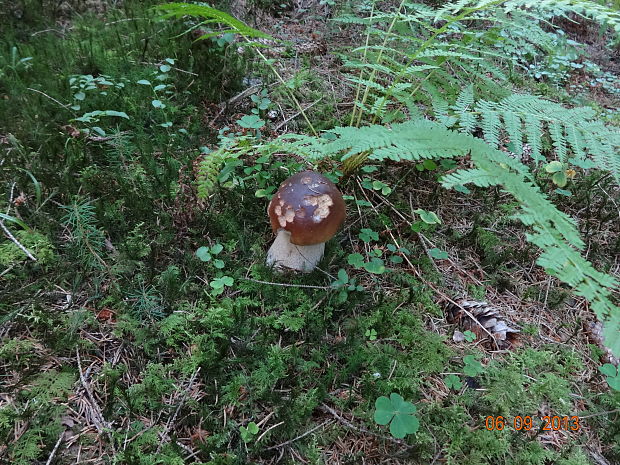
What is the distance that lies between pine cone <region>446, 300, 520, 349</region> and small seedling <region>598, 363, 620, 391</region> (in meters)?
0.53

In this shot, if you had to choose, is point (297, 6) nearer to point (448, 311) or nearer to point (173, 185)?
point (173, 185)

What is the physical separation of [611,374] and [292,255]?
7.45 ft

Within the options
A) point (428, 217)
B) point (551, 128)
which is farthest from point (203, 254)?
point (551, 128)

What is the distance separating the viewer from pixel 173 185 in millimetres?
3115

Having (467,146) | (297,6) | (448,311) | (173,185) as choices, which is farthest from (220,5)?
(448,311)

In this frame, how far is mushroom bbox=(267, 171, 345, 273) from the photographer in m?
2.53

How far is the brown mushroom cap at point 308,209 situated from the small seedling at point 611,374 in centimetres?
199

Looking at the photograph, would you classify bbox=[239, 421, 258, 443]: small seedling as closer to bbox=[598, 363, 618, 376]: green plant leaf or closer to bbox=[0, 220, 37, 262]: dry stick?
bbox=[0, 220, 37, 262]: dry stick

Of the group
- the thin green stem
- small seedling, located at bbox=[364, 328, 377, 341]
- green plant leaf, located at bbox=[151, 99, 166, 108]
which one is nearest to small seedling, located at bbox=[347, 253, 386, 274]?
small seedling, located at bbox=[364, 328, 377, 341]

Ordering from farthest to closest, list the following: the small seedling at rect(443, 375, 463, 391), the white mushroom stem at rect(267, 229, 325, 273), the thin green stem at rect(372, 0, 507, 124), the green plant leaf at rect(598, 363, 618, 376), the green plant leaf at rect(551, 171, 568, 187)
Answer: the green plant leaf at rect(551, 171, 568, 187) → the white mushroom stem at rect(267, 229, 325, 273) → the thin green stem at rect(372, 0, 507, 124) → the green plant leaf at rect(598, 363, 618, 376) → the small seedling at rect(443, 375, 463, 391)

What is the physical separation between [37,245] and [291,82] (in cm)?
274

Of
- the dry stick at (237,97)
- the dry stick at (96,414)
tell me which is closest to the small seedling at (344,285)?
the dry stick at (96,414)

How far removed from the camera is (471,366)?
2.42 m

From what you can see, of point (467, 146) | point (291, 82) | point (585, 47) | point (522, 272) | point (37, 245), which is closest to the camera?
point (467, 146)
